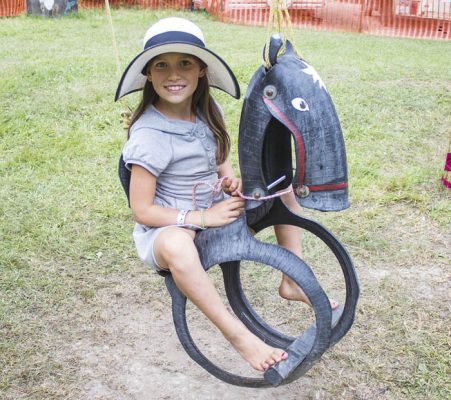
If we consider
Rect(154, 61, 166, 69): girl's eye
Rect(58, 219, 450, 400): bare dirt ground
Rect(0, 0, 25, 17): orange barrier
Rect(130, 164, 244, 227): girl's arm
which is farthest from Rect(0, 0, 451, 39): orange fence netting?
Rect(130, 164, 244, 227): girl's arm

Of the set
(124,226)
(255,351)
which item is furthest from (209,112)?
(124,226)

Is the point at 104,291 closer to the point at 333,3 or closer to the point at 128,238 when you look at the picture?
the point at 128,238

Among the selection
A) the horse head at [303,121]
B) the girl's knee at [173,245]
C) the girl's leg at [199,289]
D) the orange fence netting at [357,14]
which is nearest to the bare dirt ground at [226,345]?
the girl's leg at [199,289]

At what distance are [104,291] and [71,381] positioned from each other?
0.75m

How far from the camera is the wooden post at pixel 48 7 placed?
37.5 ft

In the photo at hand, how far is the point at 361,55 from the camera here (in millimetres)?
8805

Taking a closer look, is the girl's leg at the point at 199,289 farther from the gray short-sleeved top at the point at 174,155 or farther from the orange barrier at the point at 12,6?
the orange barrier at the point at 12,6

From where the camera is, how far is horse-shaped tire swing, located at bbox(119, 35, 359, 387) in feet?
6.77

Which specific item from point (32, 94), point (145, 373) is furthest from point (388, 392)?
point (32, 94)

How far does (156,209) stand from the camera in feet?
7.84

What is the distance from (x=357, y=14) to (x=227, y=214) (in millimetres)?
10733

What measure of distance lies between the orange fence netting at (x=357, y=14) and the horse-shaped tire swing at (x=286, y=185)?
1022 centimetres

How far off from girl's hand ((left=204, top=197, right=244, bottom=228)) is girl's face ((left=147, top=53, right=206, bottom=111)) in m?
0.42

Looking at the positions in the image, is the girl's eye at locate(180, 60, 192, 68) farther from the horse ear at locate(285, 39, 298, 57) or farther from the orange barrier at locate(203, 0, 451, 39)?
the orange barrier at locate(203, 0, 451, 39)
